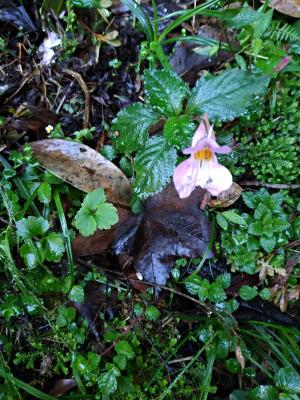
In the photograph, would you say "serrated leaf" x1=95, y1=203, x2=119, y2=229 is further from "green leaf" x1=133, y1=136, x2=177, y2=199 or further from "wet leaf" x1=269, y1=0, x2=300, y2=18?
"wet leaf" x1=269, y1=0, x2=300, y2=18

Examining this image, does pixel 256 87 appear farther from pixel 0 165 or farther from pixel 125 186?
pixel 0 165

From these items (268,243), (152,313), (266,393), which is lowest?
(266,393)

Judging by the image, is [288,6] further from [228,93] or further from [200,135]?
[200,135]

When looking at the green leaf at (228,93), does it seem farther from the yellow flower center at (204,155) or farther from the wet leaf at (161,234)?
the wet leaf at (161,234)

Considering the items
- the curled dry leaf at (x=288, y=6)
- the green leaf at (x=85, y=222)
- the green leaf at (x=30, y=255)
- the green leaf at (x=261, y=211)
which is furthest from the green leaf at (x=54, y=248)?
the curled dry leaf at (x=288, y=6)

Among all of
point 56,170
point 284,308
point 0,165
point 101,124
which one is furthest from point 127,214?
point 284,308

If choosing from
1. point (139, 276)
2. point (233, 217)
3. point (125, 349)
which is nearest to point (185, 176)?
point (233, 217)
